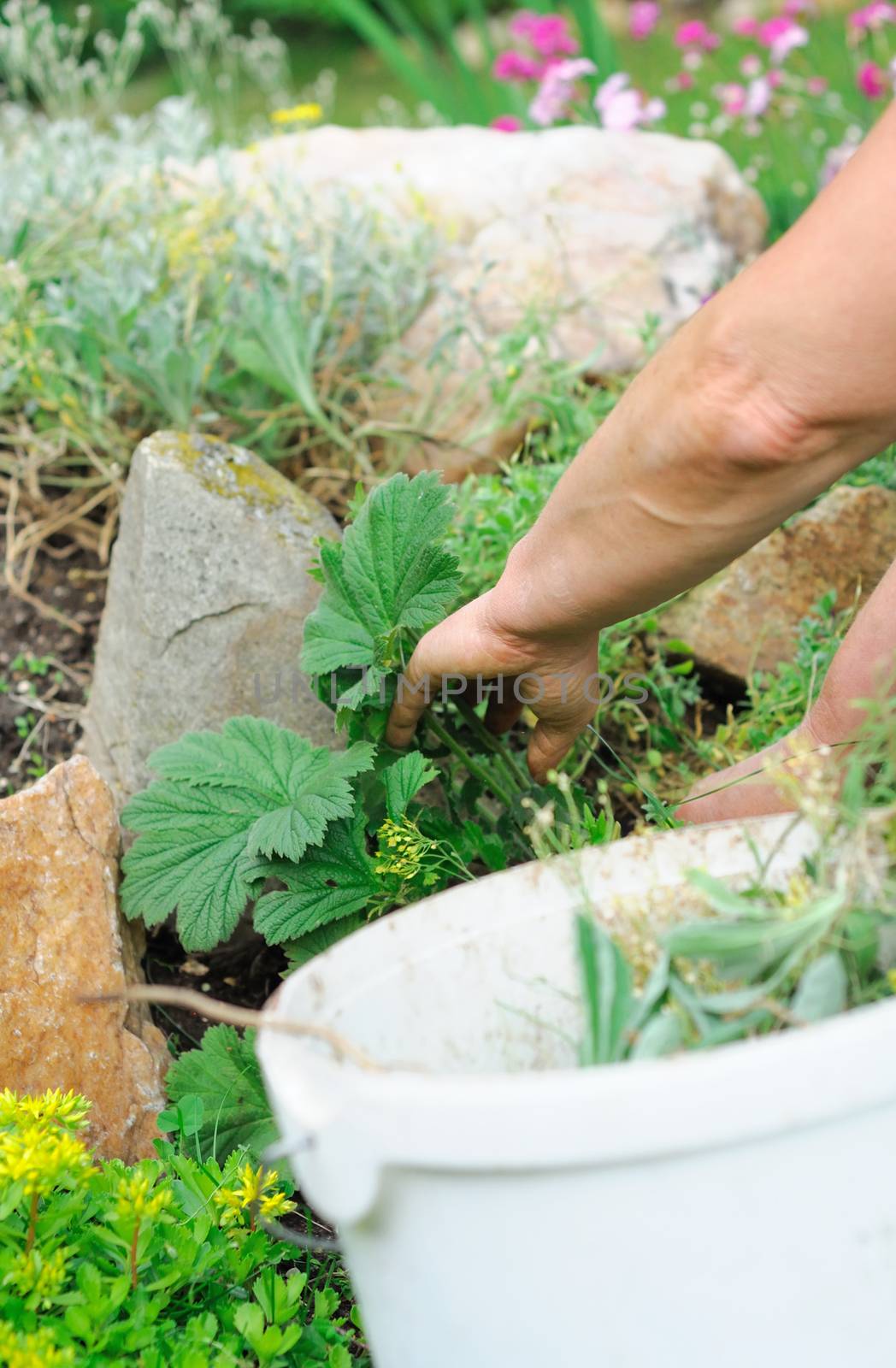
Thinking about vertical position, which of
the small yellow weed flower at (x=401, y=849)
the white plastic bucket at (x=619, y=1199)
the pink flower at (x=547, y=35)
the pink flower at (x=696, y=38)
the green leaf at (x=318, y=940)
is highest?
the pink flower at (x=696, y=38)

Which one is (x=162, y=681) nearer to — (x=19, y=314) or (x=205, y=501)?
(x=205, y=501)

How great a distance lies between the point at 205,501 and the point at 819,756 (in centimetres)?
119

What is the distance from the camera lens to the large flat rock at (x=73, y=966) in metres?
1.66

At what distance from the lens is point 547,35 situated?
4.02m

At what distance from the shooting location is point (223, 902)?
1693 millimetres

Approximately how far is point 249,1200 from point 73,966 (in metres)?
0.50

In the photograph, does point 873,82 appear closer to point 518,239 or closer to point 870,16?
point 870,16

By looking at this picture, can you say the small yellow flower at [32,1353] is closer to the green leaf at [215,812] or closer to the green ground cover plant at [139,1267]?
the green ground cover plant at [139,1267]

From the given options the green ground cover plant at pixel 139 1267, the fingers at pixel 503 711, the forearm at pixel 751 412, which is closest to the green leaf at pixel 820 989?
the forearm at pixel 751 412

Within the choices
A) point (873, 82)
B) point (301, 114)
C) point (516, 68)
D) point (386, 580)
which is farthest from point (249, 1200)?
point (516, 68)

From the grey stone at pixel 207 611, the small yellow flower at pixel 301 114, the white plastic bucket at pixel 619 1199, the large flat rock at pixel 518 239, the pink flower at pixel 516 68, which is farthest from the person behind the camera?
the pink flower at pixel 516 68

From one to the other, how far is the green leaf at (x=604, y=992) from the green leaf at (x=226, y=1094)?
72cm

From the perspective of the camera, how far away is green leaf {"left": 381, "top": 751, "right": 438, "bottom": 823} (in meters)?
1.67

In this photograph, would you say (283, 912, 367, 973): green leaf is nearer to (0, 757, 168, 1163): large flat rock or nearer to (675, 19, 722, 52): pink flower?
(0, 757, 168, 1163): large flat rock
